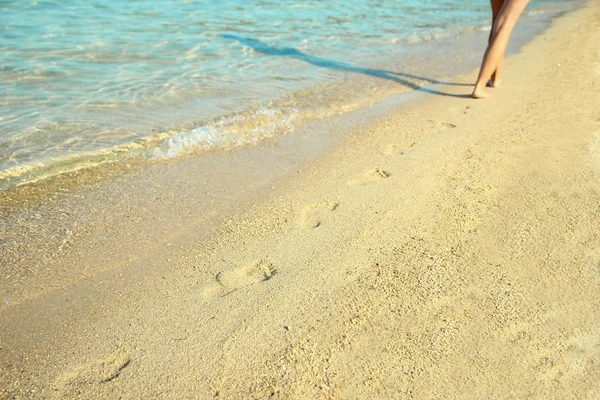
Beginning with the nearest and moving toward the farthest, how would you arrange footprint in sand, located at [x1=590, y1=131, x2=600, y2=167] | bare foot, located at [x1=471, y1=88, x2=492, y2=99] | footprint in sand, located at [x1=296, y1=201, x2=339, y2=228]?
footprint in sand, located at [x1=296, y1=201, x2=339, y2=228] < footprint in sand, located at [x1=590, y1=131, x2=600, y2=167] < bare foot, located at [x1=471, y1=88, x2=492, y2=99]

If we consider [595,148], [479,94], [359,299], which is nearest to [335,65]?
[479,94]

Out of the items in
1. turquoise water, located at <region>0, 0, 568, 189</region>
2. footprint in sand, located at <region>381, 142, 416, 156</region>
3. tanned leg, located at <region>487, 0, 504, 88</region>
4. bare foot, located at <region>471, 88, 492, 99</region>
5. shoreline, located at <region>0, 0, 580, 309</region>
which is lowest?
turquoise water, located at <region>0, 0, 568, 189</region>

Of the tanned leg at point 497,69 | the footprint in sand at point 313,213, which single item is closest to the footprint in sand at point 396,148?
the footprint in sand at point 313,213

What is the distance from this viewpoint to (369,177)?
3031mm

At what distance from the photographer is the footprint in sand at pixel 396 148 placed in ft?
11.0

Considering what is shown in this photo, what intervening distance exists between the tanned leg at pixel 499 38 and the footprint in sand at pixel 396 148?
47.7 inches

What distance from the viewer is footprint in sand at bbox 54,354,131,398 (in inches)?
65.7

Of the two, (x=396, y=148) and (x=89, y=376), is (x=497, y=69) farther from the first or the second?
(x=89, y=376)

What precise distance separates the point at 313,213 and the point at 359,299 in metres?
0.77

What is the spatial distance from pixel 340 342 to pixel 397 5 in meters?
8.38

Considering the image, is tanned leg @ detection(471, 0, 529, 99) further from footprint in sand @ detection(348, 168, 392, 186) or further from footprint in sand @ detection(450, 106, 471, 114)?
footprint in sand @ detection(348, 168, 392, 186)

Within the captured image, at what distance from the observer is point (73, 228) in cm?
261

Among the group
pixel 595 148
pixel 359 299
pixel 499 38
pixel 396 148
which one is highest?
pixel 499 38

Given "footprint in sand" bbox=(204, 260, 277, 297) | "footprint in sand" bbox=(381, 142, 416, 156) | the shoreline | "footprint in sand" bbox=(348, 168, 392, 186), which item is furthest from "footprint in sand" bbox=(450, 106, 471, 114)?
"footprint in sand" bbox=(204, 260, 277, 297)
